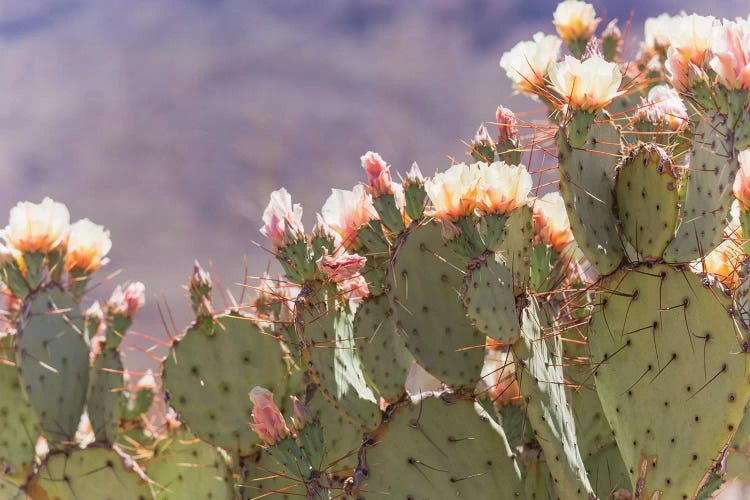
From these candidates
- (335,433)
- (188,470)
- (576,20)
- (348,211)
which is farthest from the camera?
(576,20)

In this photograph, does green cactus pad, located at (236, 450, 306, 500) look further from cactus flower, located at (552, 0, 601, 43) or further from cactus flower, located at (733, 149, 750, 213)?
cactus flower, located at (552, 0, 601, 43)

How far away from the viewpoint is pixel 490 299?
3.50 feet

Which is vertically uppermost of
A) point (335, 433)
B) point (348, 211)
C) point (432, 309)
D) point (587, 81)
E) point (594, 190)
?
point (587, 81)

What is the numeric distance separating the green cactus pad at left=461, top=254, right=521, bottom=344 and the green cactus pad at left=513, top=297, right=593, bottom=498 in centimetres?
4

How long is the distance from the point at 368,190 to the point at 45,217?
83 centimetres

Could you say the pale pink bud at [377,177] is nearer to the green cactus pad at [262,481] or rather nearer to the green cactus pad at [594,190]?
the green cactus pad at [594,190]

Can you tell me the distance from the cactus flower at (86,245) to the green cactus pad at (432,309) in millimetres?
895

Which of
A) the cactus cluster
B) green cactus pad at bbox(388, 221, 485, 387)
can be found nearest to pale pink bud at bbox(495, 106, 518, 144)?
the cactus cluster

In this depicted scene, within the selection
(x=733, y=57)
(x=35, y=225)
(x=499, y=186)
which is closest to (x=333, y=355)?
(x=499, y=186)

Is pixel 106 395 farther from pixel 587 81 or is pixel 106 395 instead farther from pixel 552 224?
pixel 587 81

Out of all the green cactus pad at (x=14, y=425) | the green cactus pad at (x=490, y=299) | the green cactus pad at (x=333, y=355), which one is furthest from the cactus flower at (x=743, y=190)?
the green cactus pad at (x=14, y=425)

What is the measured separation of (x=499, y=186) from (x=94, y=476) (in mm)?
1132

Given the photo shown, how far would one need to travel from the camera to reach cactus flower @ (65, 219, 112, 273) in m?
1.84

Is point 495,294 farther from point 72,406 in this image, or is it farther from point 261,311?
point 72,406
